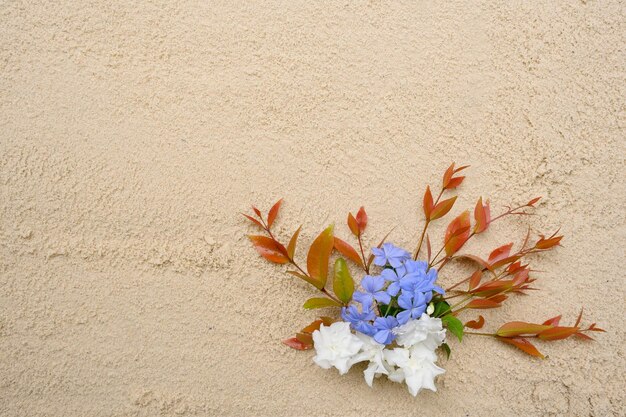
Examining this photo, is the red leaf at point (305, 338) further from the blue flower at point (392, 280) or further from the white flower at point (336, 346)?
the blue flower at point (392, 280)

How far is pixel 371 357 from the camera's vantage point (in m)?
0.86

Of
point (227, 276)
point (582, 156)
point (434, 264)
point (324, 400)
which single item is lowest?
point (324, 400)

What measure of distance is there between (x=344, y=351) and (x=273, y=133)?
379 mm

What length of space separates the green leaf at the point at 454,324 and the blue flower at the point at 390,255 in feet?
0.38

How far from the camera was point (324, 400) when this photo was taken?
2.97 ft

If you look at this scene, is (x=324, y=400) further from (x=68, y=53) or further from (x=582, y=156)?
Result: (x=68, y=53)

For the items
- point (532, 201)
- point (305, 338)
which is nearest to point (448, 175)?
point (532, 201)

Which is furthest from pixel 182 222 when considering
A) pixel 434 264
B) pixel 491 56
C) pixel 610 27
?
pixel 610 27

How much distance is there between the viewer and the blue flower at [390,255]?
0.86 meters

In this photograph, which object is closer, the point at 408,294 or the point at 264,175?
the point at 408,294

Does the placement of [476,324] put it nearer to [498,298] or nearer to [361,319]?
[498,298]

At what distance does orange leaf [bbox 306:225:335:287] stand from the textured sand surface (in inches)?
1.8

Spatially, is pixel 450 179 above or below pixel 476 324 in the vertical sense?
above

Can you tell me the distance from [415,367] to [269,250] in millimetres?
294
